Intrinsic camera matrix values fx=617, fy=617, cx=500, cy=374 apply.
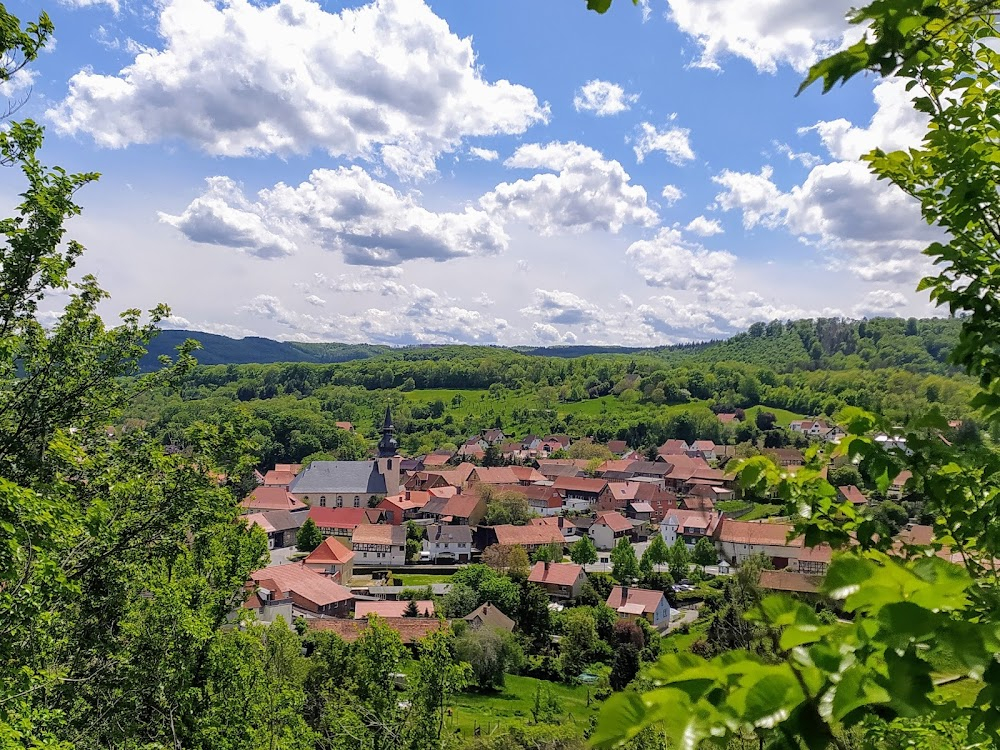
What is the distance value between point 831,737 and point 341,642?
3496cm

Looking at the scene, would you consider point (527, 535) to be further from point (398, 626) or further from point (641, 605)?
point (398, 626)

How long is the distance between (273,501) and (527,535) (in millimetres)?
42879

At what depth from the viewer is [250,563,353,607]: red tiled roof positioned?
160ft

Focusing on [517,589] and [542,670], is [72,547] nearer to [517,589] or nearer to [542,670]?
[542,670]

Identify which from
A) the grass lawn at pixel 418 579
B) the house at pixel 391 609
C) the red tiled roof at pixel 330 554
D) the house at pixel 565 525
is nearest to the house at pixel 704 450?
the house at pixel 565 525

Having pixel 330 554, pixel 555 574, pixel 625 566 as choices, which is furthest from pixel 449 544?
pixel 625 566

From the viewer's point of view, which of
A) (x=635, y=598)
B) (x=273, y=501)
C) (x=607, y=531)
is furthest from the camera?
(x=273, y=501)

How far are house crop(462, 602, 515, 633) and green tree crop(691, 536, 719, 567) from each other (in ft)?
71.7

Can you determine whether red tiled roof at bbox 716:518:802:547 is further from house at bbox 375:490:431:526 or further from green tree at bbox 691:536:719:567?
house at bbox 375:490:431:526

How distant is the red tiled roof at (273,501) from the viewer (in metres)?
89.8

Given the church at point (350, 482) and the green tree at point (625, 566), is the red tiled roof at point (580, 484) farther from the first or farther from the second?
the green tree at point (625, 566)

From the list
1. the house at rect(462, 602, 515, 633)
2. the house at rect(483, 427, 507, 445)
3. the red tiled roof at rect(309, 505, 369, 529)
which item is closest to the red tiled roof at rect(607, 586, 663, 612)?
the house at rect(462, 602, 515, 633)

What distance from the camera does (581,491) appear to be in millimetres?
95125

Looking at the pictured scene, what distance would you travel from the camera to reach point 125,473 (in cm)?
1050
